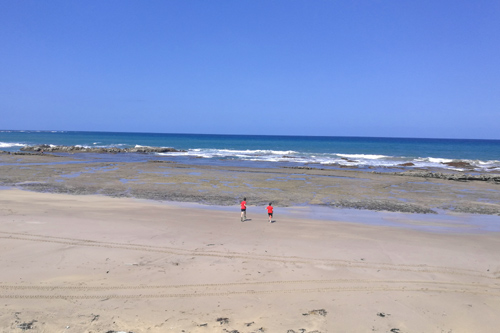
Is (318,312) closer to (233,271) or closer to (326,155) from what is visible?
(233,271)

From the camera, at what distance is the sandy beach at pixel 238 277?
591 cm

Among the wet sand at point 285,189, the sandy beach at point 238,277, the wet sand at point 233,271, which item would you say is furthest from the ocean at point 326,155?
the sandy beach at point 238,277

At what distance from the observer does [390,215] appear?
1541 cm

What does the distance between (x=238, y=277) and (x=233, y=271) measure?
0.36 m

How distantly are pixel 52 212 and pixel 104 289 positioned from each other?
8394mm

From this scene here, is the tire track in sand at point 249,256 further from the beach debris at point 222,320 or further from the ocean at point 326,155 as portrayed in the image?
the ocean at point 326,155

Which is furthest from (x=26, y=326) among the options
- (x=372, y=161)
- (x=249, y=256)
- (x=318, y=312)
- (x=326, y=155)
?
(x=326, y=155)

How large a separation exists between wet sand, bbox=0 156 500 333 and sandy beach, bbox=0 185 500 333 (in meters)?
0.03

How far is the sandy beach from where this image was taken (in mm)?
5910

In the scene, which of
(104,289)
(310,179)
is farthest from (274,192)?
(104,289)

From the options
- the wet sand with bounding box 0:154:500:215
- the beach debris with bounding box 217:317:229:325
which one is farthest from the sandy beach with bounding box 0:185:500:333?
the wet sand with bounding box 0:154:500:215

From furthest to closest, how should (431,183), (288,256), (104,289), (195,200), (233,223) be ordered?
(431,183), (195,200), (233,223), (288,256), (104,289)

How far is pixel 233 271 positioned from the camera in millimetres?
8008

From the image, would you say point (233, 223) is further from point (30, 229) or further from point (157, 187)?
point (157, 187)
